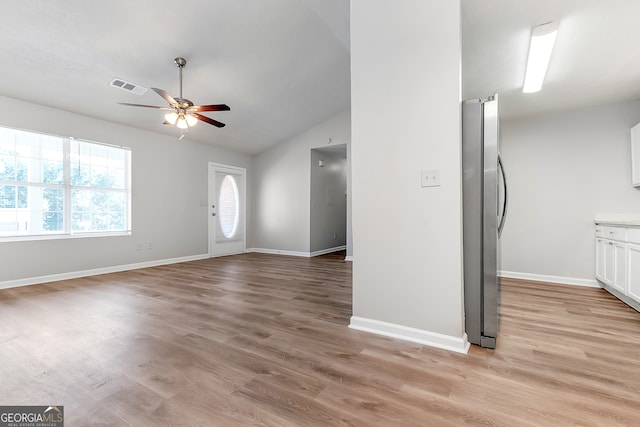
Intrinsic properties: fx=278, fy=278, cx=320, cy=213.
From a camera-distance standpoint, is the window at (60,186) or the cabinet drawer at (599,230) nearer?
the cabinet drawer at (599,230)

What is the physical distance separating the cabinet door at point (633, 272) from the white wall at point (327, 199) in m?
4.59

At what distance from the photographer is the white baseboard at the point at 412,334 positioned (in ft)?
6.28

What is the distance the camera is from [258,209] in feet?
23.1

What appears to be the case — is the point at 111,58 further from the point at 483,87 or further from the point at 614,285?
the point at 614,285

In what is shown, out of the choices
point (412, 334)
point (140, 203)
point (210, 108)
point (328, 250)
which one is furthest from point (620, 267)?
point (140, 203)

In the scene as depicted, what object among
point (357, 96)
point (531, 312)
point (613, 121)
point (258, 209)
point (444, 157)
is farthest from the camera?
point (258, 209)

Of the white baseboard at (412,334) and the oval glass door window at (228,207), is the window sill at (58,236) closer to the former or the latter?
the oval glass door window at (228,207)

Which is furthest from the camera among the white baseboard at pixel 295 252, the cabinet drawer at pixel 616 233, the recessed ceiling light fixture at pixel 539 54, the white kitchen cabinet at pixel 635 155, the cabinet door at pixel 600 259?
the white baseboard at pixel 295 252

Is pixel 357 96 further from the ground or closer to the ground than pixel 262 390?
further from the ground

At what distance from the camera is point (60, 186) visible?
160 inches

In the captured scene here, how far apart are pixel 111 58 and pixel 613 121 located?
20.3 ft

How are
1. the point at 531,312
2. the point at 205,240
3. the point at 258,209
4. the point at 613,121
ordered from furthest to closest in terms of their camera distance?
the point at 258,209
the point at 205,240
the point at 613,121
the point at 531,312

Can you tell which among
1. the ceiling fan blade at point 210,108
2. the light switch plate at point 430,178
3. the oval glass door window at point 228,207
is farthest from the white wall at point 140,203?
the light switch plate at point 430,178

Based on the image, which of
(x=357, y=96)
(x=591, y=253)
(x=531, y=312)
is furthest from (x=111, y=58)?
(x=591, y=253)
